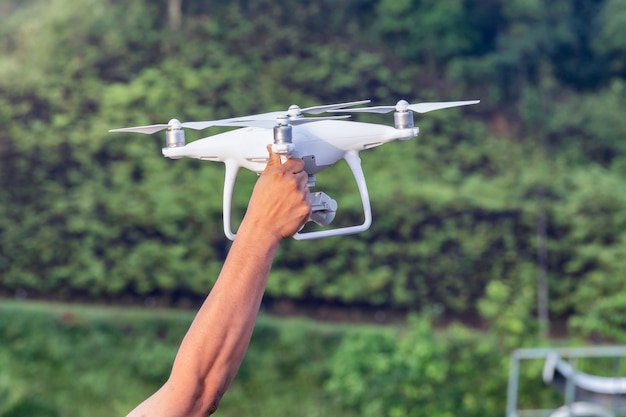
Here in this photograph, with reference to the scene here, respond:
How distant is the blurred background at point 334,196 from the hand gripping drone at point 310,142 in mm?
5031

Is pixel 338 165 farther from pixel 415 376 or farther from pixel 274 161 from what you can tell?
pixel 274 161

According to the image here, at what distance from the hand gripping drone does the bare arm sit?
262mm

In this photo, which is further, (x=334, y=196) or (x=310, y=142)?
(x=334, y=196)

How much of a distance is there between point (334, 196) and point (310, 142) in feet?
21.9

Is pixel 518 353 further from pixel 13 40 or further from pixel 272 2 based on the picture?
pixel 13 40

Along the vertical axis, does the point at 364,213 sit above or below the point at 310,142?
below

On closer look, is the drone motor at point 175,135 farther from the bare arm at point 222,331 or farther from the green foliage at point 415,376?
the green foliage at point 415,376

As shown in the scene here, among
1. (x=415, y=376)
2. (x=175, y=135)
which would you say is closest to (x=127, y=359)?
(x=415, y=376)

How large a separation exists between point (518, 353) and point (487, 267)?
A: 54.7 inches

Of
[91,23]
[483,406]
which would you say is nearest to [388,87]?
[91,23]

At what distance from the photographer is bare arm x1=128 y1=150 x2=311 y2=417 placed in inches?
48.2

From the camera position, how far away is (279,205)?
4.21 feet

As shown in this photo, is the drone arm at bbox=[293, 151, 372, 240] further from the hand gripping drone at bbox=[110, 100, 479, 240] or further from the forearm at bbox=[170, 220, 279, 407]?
the forearm at bbox=[170, 220, 279, 407]

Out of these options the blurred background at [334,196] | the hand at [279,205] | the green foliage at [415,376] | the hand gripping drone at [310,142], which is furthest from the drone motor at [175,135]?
the green foliage at [415,376]
